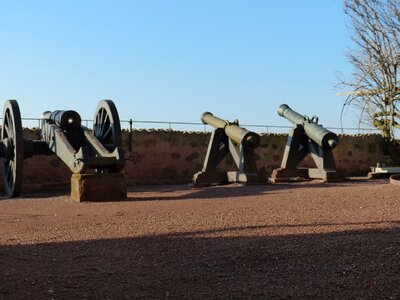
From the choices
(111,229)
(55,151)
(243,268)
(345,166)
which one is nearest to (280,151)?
(345,166)

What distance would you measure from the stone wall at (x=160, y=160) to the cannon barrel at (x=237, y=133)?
6.48 feet

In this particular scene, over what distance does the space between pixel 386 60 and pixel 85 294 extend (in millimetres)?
16763

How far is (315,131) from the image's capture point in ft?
48.9

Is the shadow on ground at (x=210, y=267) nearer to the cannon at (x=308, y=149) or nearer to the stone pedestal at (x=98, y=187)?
the stone pedestal at (x=98, y=187)

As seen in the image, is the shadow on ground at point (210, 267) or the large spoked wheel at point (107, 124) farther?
the large spoked wheel at point (107, 124)

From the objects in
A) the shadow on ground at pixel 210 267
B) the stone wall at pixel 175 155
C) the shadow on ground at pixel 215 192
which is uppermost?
the stone wall at pixel 175 155

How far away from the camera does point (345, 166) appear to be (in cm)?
2097

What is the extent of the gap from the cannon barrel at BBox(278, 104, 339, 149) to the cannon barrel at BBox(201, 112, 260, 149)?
187cm

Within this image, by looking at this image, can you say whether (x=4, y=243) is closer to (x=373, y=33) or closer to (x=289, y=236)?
(x=289, y=236)

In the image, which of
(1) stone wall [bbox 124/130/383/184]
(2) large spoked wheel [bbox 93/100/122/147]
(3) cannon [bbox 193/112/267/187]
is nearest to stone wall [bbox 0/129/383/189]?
(1) stone wall [bbox 124/130/383/184]

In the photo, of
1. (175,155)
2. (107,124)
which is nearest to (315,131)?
(175,155)

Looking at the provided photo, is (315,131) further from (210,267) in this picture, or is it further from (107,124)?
(210,267)

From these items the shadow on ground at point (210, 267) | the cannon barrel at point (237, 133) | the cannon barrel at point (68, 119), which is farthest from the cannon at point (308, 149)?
the shadow on ground at point (210, 267)

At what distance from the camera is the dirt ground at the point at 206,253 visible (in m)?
3.48
